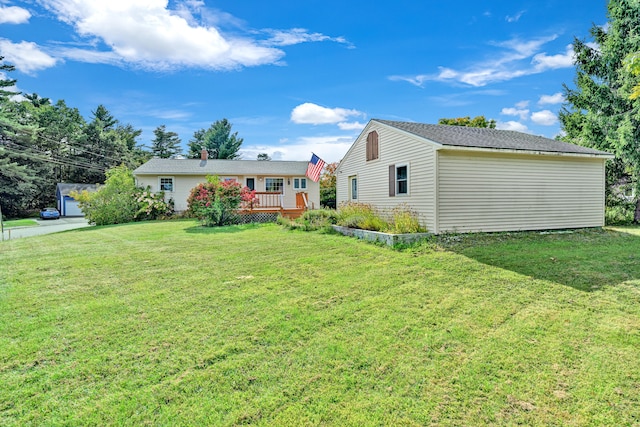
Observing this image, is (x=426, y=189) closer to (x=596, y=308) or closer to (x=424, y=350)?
(x=596, y=308)

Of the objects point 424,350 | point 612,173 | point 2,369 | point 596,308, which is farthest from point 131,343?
point 612,173

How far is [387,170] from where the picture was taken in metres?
11.9

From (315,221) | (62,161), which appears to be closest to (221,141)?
(62,161)

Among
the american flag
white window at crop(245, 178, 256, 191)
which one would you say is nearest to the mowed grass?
the american flag

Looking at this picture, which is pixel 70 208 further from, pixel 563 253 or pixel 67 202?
pixel 563 253

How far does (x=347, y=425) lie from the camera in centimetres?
221

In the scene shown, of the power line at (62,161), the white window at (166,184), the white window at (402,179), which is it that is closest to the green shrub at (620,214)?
the white window at (402,179)

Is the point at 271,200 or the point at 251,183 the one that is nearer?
the point at 271,200

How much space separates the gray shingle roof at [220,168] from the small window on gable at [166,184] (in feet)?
2.40

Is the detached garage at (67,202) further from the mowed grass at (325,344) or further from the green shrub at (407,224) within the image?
the green shrub at (407,224)

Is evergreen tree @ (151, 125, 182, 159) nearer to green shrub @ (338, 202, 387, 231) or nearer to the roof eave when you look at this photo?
green shrub @ (338, 202, 387, 231)

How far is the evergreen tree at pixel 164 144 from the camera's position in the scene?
47219 mm

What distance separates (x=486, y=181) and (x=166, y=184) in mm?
20126

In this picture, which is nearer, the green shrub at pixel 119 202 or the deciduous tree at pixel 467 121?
the green shrub at pixel 119 202
